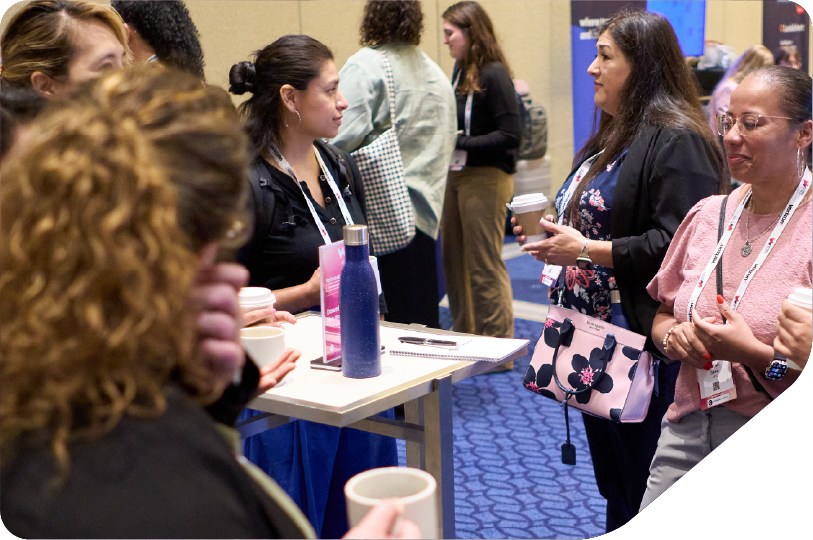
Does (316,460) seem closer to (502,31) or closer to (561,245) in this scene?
(561,245)

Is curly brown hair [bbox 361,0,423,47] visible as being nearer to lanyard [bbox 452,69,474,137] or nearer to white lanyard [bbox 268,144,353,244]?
lanyard [bbox 452,69,474,137]

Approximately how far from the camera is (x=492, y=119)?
386cm

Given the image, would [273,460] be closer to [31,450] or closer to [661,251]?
[661,251]

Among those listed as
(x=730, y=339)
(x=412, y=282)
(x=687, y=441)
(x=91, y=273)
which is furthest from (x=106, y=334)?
(x=412, y=282)

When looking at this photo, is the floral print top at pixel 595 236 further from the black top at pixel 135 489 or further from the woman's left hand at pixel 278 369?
the black top at pixel 135 489

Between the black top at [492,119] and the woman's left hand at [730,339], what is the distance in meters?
2.42

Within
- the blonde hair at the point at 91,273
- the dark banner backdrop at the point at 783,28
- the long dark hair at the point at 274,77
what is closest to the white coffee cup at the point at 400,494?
the blonde hair at the point at 91,273

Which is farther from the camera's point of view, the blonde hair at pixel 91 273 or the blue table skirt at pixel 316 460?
the blue table skirt at pixel 316 460

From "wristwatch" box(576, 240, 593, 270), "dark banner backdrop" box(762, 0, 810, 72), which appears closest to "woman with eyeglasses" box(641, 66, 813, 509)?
"wristwatch" box(576, 240, 593, 270)

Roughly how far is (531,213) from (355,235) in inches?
34.1

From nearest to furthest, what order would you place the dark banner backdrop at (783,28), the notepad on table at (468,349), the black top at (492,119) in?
the notepad on table at (468,349)
the black top at (492,119)
the dark banner backdrop at (783,28)

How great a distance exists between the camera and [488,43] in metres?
3.86

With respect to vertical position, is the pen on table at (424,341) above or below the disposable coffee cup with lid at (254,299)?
below

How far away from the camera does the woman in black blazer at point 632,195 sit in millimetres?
1967
